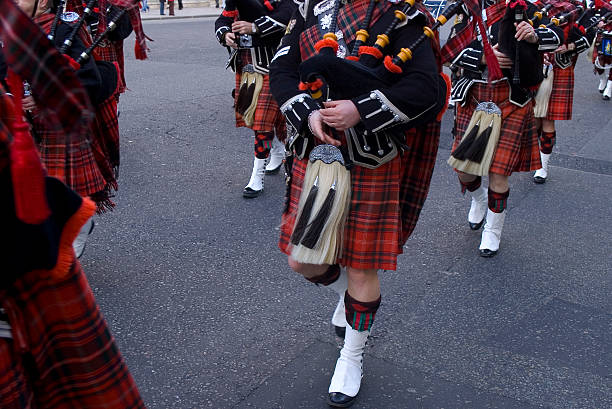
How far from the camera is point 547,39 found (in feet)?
12.8

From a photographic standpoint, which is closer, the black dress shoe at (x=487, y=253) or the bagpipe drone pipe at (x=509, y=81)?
the bagpipe drone pipe at (x=509, y=81)

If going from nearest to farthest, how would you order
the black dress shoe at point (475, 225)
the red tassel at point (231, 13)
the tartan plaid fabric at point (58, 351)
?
1. the tartan plaid fabric at point (58, 351)
2. the black dress shoe at point (475, 225)
3. the red tassel at point (231, 13)

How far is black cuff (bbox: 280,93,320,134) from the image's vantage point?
254 centimetres

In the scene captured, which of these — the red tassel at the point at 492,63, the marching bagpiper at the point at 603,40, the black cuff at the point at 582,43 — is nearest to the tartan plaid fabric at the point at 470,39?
the red tassel at the point at 492,63

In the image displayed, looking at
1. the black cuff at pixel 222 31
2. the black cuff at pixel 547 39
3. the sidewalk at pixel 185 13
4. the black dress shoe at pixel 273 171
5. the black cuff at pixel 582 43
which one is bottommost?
the sidewalk at pixel 185 13

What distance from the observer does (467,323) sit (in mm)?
3463

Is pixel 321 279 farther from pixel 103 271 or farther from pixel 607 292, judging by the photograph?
pixel 607 292

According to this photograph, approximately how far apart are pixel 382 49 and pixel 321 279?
96 centimetres

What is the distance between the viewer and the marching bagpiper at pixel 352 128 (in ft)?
8.05

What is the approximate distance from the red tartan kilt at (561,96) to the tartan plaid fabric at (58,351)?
5.01 m

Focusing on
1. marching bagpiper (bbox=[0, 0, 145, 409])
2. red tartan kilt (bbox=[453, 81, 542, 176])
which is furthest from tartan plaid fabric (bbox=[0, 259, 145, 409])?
red tartan kilt (bbox=[453, 81, 542, 176])

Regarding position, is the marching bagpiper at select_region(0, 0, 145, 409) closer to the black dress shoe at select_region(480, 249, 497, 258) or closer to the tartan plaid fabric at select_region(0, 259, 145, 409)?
the tartan plaid fabric at select_region(0, 259, 145, 409)

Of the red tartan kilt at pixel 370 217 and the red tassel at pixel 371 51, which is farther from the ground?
the red tassel at pixel 371 51

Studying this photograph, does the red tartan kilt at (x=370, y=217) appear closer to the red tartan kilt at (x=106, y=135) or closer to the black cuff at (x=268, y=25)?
the red tartan kilt at (x=106, y=135)
